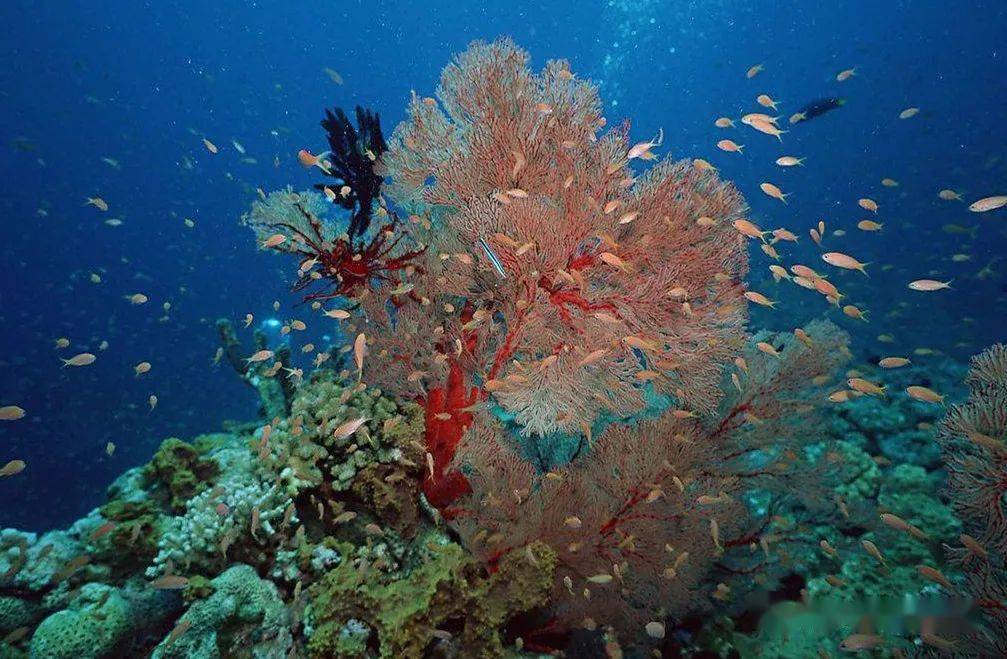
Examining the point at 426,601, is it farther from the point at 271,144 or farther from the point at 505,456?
the point at 271,144

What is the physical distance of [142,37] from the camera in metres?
58.8

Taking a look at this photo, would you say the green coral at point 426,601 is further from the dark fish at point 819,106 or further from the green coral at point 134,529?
the dark fish at point 819,106

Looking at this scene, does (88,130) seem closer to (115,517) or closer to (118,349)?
(118,349)

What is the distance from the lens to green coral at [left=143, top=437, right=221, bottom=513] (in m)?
4.84

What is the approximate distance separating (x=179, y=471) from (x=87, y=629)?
1552 millimetres

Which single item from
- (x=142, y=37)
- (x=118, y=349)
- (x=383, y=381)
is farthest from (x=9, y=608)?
(x=142, y=37)

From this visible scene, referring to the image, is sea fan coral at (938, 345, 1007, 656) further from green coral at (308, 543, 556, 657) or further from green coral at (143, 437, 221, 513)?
green coral at (143, 437, 221, 513)

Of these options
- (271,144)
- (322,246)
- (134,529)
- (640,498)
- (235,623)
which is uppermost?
(271,144)

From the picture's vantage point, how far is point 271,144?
78.9m

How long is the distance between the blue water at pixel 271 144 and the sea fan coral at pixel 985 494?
2598 centimetres

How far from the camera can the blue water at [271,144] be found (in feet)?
123

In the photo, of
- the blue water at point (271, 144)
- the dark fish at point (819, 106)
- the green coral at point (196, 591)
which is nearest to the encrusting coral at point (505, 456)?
the green coral at point (196, 591)

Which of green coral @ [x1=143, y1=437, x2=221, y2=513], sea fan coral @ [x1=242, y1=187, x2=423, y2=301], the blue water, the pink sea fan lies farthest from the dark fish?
the blue water

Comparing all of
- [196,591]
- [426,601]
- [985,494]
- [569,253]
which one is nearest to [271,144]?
[569,253]
